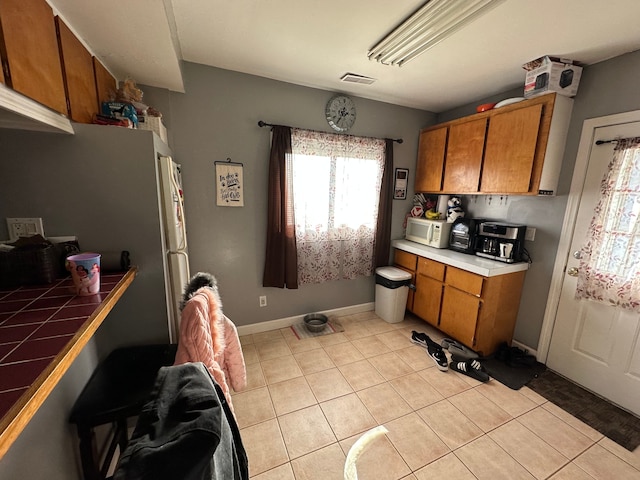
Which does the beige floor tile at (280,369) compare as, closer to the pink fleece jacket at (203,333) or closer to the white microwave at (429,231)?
the pink fleece jacket at (203,333)

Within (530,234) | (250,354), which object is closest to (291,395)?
(250,354)

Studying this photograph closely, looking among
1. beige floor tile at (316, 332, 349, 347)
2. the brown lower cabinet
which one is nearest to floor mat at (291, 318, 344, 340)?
beige floor tile at (316, 332, 349, 347)

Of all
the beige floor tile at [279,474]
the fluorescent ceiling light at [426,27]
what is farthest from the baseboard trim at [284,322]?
the fluorescent ceiling light at [426,27]

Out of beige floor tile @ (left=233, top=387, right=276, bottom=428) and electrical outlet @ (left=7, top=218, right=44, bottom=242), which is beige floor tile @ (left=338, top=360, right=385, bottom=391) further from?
electrical outlet @ (left=7, top=218, right=44, bottom=242)

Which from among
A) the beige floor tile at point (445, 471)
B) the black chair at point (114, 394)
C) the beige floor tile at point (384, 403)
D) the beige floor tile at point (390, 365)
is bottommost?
the beige floor tile at point (384, 403)

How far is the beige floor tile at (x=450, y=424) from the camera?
1.66 meters

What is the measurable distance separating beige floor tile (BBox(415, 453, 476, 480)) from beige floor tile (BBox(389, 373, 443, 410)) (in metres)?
0.39

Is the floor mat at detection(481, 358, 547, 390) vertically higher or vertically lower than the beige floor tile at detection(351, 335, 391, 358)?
higher

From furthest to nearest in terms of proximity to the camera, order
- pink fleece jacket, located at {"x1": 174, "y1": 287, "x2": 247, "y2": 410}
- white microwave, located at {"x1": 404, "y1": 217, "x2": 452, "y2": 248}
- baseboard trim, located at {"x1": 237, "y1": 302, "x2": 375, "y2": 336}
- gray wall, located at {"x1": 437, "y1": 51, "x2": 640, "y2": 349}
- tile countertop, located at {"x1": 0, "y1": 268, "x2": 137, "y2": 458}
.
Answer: white microwave, located at {"x1": 404, "y1": 217, "x2": 452, "y2": 248} < baseboard trim, located at {"x1": 237, "y1": 302, "x2": 375, "y2": 336} < gray wall, located at {"x1": 437, "y1": 51, "x2": 640, "y2": 349} < pink fleece jacket, located at {"x1": 174, "y1": 287, "x2": 247, "y2": 410} < tile countertop, located at {"x1": 0, "y1": 268, "x2": 137, "y2": 458}

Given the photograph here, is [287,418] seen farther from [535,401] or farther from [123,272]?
[535,401]

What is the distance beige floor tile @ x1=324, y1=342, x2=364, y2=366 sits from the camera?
2411mm

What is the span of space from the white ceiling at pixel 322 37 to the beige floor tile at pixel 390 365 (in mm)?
2599

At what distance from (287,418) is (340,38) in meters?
2.68

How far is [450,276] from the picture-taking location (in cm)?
264
